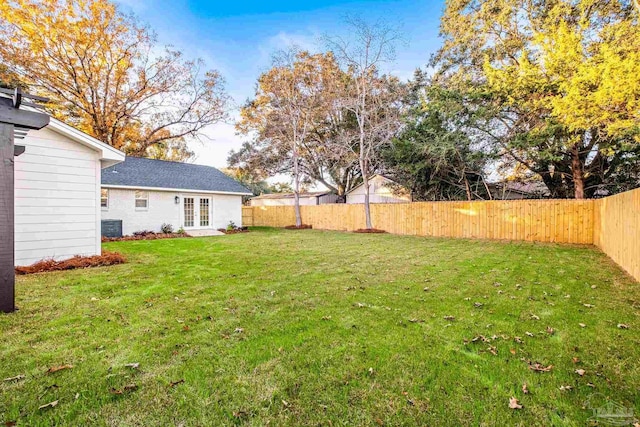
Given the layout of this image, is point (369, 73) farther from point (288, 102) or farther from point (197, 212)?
point (197, 212)

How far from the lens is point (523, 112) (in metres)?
11.8

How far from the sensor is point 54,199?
21.6ft

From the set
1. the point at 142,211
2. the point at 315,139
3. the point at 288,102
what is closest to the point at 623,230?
the point at 288,102

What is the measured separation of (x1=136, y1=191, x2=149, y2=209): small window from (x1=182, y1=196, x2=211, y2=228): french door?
1.65m

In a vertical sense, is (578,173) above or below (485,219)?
above

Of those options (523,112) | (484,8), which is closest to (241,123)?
(484,8)

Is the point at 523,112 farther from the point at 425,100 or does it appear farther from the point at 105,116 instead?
the point at 105,116

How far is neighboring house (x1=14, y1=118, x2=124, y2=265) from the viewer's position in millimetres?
6195

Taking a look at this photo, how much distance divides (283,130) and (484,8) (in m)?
12.2

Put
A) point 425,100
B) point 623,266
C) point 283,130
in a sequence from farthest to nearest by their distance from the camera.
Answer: point 283,130, point 425,100, point 623,266

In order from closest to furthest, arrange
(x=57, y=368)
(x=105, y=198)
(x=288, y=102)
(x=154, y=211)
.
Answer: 1. (x=57, y=368)
2. (x=105, y=198)
3. (x=154, y=211)
4. (x=288, y=102)

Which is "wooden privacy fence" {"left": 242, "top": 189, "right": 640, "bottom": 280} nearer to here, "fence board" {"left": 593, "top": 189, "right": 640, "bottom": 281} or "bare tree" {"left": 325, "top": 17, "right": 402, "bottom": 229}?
"fence board" {"left": 593, "top": 189, "right": 640, "bottom": 281}

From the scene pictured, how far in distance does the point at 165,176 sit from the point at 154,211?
204 centimetres

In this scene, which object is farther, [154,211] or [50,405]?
[154,211]
